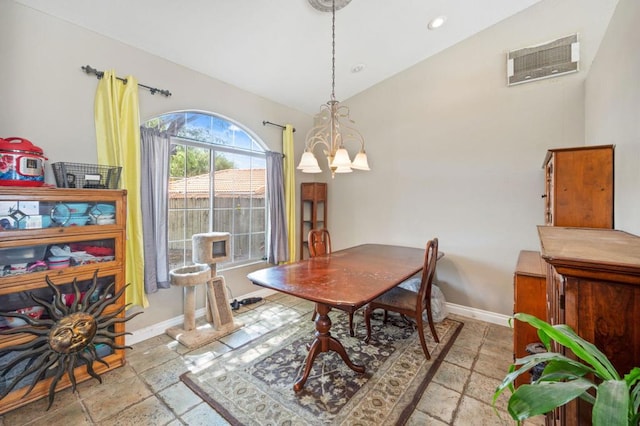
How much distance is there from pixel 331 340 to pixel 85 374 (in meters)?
1.80

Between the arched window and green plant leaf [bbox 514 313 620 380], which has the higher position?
the arched window

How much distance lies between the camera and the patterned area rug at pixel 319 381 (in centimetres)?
163

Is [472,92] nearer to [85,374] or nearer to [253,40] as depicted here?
Result: [253,40]

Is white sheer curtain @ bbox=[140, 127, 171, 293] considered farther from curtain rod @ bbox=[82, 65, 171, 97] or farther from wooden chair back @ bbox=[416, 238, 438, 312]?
wooden chair back @ bbox=[416, 238, 438, 312]

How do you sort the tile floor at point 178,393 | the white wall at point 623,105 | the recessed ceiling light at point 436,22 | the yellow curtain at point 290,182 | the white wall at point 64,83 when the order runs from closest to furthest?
the white wall at point 623,105
the tile floor at point 178,393
the white wall at point 64,83
the recessed ceiling light at point 436,22
the yellow curtain at point 290,182

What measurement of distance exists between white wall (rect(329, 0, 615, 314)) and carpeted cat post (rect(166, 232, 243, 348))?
210 centimetres

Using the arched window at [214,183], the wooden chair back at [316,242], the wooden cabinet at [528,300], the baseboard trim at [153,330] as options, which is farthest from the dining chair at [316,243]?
the wooden cabinet at [528,300]

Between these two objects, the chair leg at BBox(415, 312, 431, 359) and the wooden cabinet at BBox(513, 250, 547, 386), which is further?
the chair leg at BBox(415, 312, 431, 359)

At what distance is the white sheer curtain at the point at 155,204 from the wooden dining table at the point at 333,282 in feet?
3.79

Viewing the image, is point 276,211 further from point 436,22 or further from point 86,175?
point 436,22

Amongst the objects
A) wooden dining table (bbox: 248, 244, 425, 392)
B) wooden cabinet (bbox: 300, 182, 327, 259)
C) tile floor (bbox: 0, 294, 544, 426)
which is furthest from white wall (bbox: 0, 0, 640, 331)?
wooden dining table (bbox: 248, 244, 425, 392)

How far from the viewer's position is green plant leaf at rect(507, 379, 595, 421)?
487 mm

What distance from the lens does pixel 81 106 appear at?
6.96 ft

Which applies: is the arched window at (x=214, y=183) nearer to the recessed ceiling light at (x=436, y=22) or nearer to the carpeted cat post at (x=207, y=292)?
the carpeted cat post at (x=207, y=292)
